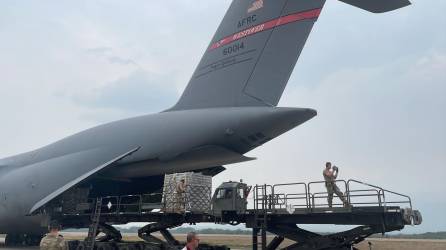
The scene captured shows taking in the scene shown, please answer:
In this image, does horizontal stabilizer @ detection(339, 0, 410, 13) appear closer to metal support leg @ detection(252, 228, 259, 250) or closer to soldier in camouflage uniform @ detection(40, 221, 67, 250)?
metal support leg @ detection(252, 228, 259, 250)

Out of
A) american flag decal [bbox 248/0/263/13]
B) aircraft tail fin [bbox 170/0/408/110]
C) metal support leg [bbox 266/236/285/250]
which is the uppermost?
american flag decal [bbox 248/0/263/13]

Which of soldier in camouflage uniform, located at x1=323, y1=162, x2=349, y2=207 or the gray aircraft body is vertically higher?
the gray aircraft body

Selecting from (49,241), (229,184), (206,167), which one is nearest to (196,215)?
(229,184)

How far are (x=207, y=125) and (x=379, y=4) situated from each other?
17.4ft

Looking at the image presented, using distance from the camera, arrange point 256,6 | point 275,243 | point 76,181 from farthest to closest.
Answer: point 76,181 < point 256,6 < point 275,243

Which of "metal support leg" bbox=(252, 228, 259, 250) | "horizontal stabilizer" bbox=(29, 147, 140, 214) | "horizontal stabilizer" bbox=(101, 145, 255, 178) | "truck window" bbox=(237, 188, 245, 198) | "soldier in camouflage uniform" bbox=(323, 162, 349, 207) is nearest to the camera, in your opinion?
"soldier in camouflage uniform" bbox=(323, 162, 349, 207)

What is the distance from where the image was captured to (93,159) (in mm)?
14172

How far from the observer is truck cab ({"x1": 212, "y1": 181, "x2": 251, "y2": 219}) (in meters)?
11.1

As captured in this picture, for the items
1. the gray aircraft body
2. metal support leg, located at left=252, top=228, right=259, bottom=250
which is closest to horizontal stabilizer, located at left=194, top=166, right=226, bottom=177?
the gray aircraft body

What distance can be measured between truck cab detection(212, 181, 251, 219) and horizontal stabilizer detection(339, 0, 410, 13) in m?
5.31

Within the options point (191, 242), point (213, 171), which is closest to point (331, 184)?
point (213, 171)

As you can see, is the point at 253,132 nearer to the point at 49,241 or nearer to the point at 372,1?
the point at 372,1

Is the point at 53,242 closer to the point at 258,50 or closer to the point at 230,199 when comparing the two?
the point at 230,199

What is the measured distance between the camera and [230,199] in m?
11.2
